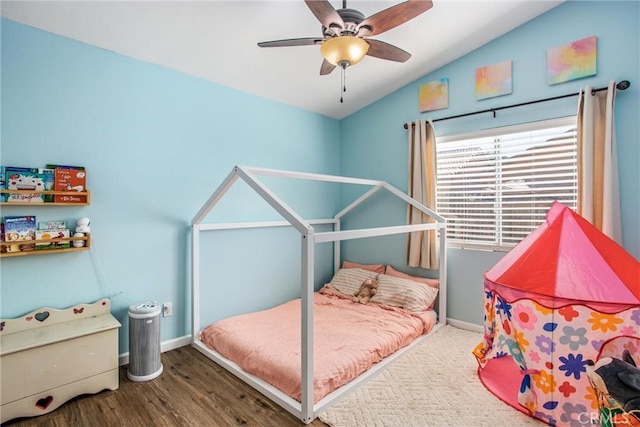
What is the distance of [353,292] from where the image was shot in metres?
3.40

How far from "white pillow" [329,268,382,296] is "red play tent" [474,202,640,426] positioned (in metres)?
1.51

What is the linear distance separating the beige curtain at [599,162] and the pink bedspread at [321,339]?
5.06 feet

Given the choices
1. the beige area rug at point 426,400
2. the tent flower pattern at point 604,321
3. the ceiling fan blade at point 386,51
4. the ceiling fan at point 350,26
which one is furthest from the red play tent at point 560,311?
the ceiling fan at point 350,26

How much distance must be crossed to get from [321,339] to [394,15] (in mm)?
2205

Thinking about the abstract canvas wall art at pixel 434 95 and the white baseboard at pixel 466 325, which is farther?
the abstract canvas wall art at pixel 434 95

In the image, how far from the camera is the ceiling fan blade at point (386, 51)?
6.34 feet

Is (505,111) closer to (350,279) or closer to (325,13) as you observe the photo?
(325,13)

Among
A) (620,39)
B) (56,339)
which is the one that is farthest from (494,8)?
(56,339)

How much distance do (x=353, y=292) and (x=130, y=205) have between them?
2.29 metres

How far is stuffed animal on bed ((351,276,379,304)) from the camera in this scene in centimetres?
325

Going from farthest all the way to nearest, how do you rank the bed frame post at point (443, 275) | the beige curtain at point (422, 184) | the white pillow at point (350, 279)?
the white pillow at point (350, 279) → the beige curtain at point (422, 184) → the bed frame post at point (443, 275)

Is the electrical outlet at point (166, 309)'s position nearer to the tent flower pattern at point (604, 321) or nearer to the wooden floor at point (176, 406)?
the wooden floor at point (176, 406)

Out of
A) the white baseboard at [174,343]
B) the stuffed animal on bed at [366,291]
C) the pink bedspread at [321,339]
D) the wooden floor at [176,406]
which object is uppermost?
the stuffed animal on bed at [366,291]

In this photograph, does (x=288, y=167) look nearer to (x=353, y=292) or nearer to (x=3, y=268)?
(x=353, y=292)
